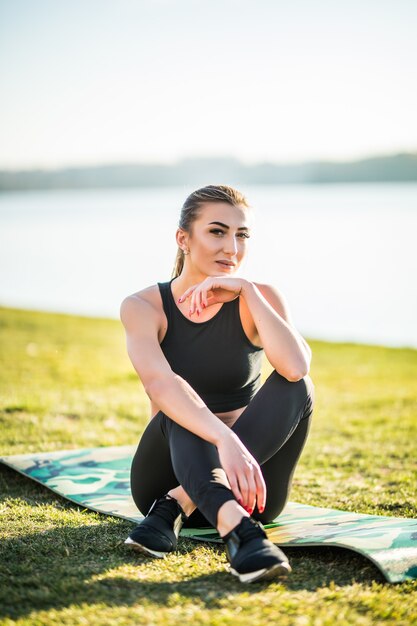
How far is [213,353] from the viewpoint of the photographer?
3.19m

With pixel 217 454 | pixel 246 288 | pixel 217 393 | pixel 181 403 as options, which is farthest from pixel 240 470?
pixel 246 288

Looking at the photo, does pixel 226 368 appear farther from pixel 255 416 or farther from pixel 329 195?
pixel 329 195

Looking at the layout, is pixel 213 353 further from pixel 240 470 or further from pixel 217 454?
pixel 240 470

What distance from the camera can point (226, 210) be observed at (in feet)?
10.9

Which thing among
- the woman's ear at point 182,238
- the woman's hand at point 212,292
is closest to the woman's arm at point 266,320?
the woman's hand at point 212,292

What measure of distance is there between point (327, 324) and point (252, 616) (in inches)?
655

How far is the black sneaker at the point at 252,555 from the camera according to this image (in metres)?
2.43

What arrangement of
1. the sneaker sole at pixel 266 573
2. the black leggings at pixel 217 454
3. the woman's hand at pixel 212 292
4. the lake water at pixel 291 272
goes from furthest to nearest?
the lake water at pixel 291 272, the woman's hand at pixel 212 292, the black leggings at pixel 217 454, the sneaker sole at pixel 266 573

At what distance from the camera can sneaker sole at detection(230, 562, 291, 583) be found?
2424mm

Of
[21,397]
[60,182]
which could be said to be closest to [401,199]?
[60,182]

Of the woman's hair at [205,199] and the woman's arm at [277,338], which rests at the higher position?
the woman's hair at [205,199]

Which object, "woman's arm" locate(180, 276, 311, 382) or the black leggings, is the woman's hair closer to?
"woman's arm" locate(180, 276, 311, 382)

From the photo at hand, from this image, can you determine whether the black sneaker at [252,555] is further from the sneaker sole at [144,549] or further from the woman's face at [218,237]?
the woman's face at [218,237]

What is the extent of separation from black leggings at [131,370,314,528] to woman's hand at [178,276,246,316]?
446mm
